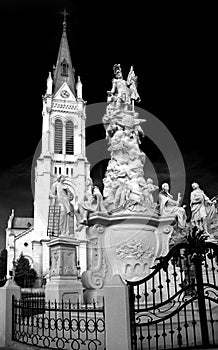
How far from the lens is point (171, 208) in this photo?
1362 centimetres

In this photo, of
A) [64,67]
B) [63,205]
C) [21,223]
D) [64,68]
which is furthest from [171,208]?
[64,67]

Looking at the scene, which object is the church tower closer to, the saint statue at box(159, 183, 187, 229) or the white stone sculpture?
the white stone sculpture

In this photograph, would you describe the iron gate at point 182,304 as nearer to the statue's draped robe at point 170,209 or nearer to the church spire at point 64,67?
the statue's draped robe at point 170,209

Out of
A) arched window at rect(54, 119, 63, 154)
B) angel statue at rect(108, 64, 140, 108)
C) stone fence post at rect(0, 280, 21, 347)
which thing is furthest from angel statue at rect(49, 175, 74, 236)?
arched window at rect(54, 119, 63, 154)

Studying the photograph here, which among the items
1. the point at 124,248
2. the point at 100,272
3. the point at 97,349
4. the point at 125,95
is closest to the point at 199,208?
the point at 124,248

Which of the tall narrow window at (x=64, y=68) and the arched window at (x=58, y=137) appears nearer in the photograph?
the arched window at (x=58, y=137)

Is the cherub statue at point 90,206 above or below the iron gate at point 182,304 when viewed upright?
above

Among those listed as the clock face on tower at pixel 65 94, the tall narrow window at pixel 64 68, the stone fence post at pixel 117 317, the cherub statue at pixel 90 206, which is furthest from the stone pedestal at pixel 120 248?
the tall narrow window at pixel 64 68

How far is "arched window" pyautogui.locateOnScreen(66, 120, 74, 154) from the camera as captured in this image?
231 ft

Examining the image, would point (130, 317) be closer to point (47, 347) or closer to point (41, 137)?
point (47, 347)

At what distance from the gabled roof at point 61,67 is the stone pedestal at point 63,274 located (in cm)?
6873

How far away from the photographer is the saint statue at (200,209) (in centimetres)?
1376

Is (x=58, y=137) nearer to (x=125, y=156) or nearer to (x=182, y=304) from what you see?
(x=125, y=156)

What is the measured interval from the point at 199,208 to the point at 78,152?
56587 millimetres
